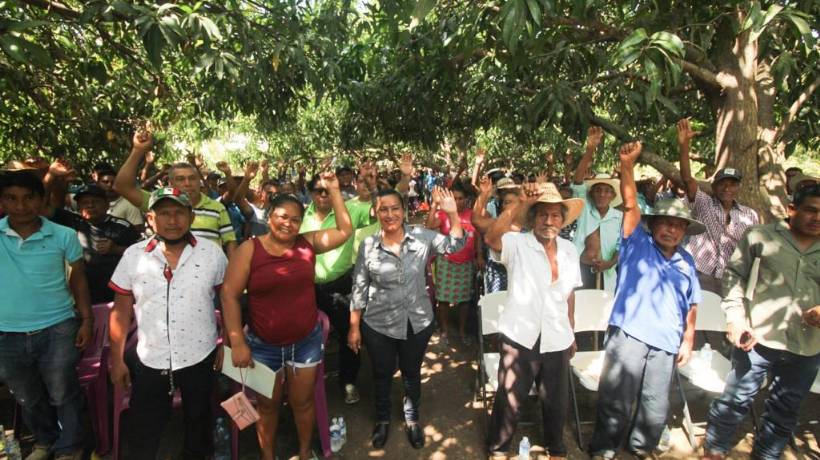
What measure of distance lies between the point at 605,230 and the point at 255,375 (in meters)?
3.48

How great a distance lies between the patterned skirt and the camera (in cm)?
463

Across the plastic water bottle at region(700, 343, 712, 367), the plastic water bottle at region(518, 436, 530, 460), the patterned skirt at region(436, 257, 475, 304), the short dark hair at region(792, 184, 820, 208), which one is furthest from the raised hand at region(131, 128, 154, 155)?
the plastic water bottle at region(700, 343, 712, 367)

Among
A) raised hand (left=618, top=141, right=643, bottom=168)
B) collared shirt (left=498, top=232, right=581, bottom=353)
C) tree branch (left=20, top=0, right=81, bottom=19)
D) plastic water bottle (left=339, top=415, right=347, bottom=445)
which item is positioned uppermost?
tree branch (left=20, top=0, right=81, bottom=19)

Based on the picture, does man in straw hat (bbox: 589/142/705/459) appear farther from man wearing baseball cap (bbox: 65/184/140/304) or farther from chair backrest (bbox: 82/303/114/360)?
man wearing baseball cap (bbox: 65/184/140/304)

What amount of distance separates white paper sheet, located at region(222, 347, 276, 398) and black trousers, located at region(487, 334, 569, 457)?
150 centimetres

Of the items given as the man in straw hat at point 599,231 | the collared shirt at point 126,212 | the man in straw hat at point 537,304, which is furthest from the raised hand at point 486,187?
the collared shirt at point 126,212

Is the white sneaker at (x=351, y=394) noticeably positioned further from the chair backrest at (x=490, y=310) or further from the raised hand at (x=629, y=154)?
the raised hand at (x=629, y=154)

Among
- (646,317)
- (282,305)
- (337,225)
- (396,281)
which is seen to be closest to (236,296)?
(282,305)

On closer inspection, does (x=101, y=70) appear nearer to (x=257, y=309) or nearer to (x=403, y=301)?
(x=257, y=309)

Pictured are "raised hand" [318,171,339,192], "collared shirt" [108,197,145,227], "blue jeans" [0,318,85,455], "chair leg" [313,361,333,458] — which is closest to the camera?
"blue jeans" [0,318,85,455]

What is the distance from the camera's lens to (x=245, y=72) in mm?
3283

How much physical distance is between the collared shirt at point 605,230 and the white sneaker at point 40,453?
4.64m

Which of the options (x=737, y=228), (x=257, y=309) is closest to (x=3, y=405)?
(x=257, y=309)

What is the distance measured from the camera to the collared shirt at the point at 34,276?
8.22 feet
